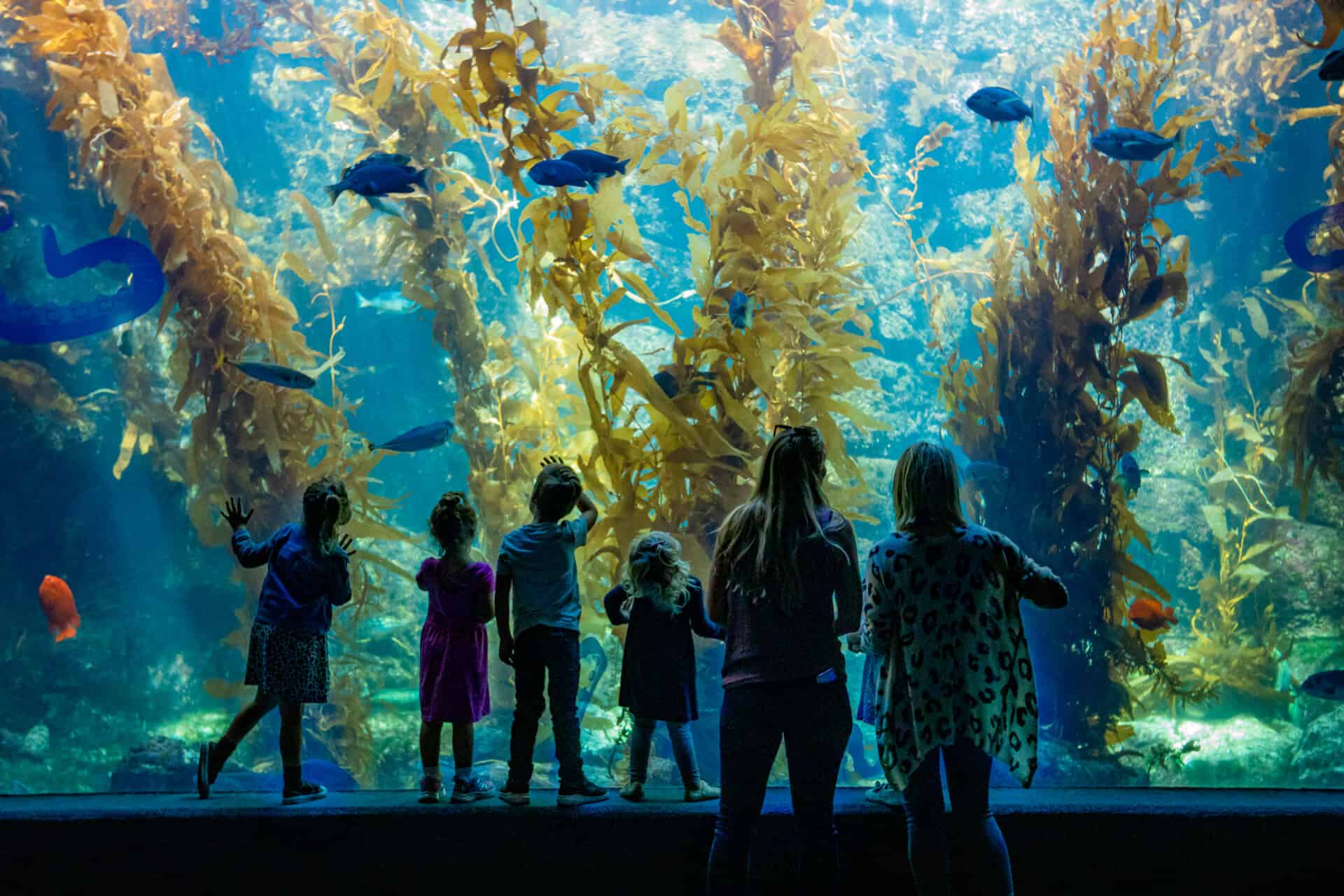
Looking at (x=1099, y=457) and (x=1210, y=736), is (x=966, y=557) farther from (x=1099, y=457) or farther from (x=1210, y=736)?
(x=1210, y=736)

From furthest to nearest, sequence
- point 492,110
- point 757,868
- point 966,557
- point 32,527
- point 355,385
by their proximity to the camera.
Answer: point 355,385
point 32,527
point 492,110
point 757,868
point 966,557

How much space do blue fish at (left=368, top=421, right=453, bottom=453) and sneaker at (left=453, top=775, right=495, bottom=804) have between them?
2271 mm

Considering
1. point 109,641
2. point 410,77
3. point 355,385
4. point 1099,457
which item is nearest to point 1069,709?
point 1099,457

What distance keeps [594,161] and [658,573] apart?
2.07 metres

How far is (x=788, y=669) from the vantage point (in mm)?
2371

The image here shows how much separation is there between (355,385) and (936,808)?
16494mm

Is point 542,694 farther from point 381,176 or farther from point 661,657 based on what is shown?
point 381,176

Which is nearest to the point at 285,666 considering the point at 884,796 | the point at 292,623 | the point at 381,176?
the point at 292,623

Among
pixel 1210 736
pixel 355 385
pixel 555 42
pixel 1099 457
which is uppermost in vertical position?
pixel 555 42

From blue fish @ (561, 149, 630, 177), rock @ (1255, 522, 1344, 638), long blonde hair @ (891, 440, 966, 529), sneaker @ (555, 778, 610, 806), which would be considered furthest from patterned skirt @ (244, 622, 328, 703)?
rock @ (1255, 522, 1344, 638)

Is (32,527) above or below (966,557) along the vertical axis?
above

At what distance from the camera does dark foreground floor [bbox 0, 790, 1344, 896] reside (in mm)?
2820

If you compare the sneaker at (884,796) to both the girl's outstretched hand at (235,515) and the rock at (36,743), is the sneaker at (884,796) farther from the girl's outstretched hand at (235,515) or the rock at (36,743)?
the rock at (36,743)

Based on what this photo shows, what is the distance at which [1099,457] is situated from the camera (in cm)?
568
